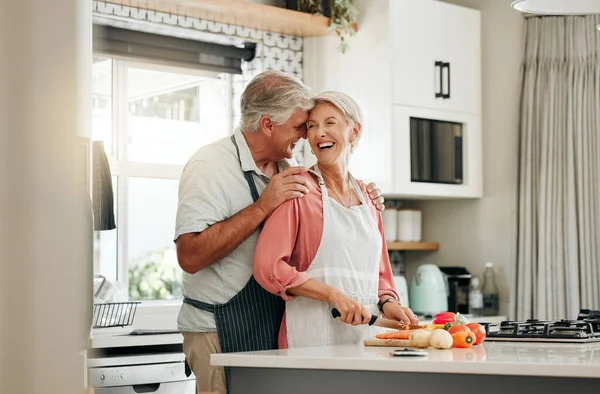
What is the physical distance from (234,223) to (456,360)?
2.37 feet

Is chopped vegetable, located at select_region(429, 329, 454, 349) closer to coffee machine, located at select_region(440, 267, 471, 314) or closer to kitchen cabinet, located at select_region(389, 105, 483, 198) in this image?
kitchen cabinet, located at select_region(389, 105, 483, 198)

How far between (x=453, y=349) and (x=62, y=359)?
1.55 m

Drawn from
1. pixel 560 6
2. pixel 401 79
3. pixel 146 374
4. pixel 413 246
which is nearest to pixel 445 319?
pixel 560 6

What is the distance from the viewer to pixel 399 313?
76.5 inches

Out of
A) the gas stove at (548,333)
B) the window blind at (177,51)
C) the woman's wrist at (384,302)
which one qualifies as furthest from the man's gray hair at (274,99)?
the window blind at (177,51)

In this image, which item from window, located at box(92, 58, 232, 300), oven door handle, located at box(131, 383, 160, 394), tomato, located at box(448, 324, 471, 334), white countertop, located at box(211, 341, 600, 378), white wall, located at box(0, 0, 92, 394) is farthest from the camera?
window, located at box(92, 58, 232, 300)

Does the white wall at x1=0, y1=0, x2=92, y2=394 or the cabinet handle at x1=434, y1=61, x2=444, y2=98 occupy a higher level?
the cabinet handle at x1=434, y1=61, x2=444, y2=98

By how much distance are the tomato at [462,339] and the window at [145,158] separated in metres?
2.10

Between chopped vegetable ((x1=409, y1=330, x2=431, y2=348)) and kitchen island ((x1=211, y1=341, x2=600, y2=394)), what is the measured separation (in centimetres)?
4

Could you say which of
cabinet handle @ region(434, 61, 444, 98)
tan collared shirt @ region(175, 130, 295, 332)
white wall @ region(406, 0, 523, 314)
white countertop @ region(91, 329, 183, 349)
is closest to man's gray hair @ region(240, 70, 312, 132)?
tan collared shirt @ region(175, 130, 295, 332)

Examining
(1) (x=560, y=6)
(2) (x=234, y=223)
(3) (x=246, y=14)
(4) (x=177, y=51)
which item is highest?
(3) (x=246, y=14)

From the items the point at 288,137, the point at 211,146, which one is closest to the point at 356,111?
the point at 288,137

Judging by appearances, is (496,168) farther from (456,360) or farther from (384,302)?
(456,360)

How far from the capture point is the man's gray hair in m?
2.03
